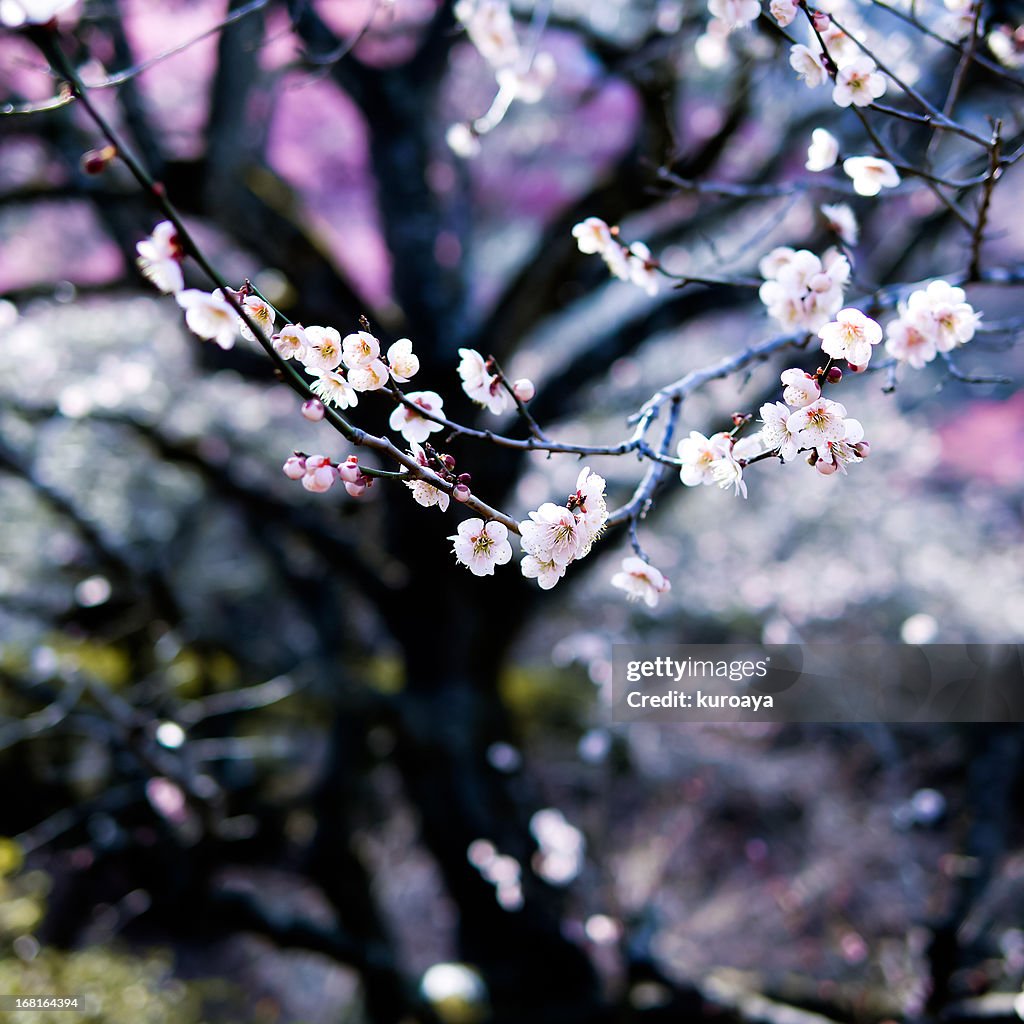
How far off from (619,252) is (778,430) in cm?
61

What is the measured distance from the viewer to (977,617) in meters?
4.91

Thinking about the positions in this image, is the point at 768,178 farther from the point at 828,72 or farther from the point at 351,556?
the point at 351,556

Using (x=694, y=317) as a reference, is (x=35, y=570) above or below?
below

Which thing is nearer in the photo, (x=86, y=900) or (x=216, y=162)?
(x=216, y=162)

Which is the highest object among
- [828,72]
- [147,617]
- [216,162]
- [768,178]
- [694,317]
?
[828,72]

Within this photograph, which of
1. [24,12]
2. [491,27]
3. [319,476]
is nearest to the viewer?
[24,12]

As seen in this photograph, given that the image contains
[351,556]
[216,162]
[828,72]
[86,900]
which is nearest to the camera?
[828,72]

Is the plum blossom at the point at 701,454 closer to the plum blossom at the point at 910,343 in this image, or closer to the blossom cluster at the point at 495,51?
the plum blossom at the point at 910,343

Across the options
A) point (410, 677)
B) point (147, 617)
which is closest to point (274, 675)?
point (147, 617)

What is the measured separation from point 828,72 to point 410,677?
10.0 feet

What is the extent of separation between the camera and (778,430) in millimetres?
902

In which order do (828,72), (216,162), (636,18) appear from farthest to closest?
(636,18) < (216,162) < (828,72)

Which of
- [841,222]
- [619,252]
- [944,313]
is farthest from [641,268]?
[944,313]

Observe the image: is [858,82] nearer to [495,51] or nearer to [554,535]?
[554,535]
